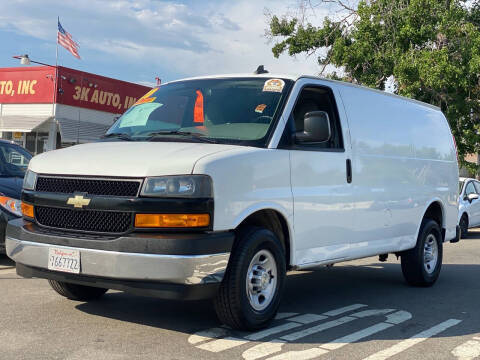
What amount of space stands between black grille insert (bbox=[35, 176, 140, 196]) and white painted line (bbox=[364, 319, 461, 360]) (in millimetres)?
2077

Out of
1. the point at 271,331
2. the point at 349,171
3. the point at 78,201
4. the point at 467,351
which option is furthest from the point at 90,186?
the point at 467,351

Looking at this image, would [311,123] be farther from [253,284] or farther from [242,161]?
[253,284]

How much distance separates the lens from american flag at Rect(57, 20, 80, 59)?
28.6 m

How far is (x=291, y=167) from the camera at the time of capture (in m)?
5.44

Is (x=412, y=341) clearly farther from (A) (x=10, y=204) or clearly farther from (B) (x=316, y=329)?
(A) (x=10, y=204)

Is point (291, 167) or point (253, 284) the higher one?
point (291, 167)

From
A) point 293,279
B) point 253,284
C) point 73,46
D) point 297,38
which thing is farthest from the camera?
point 73,46

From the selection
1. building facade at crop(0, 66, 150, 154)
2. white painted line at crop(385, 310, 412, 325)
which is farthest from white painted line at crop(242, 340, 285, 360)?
building facade at crop(0, 66, 150, 154)

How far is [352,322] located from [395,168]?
2084 millimetres

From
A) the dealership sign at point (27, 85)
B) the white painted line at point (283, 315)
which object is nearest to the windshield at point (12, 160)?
the white painted line at point (283, 315)

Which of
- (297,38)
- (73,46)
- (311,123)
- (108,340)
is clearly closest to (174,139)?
(311,123)

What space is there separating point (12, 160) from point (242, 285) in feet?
17.9

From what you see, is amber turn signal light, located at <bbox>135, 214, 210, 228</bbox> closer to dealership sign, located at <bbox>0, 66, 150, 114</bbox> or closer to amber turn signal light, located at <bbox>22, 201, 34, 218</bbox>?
amber turn signal light, located at <bbox>22, 201, 34, 218</bbox>

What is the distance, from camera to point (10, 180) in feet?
27.8
